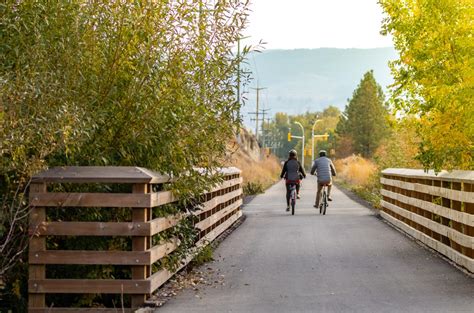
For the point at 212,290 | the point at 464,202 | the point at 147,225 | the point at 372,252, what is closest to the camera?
the point at 147,225

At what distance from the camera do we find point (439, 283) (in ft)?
32.9

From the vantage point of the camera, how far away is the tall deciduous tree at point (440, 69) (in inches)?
482

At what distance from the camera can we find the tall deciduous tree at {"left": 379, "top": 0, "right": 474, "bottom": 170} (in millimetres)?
12234

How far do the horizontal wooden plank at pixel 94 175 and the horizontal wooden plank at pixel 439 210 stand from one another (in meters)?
4.41

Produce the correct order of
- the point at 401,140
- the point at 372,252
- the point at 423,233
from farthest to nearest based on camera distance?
the point at 401,140
the point at 423,233
the point at 372,252

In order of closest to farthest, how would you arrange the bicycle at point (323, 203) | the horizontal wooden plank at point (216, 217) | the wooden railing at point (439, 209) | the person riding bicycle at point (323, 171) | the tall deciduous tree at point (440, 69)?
the wooden railing at point (439, 209)
the tall deciduous tree at point (440, 69)
the horizontal wooden plank at point (216, 217)
the bicycle at point (323, 203)
the person riding bicycle at point (323, 171)

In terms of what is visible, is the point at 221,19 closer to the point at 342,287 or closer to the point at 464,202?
the point at 342,287

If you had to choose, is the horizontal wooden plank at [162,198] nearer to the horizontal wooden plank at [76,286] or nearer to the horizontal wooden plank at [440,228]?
the horizontal wooden plank at [76,286]

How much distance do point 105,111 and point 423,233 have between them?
812 cm

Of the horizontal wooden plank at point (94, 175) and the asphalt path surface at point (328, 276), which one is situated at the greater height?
the horizontal wooden plank at point (94, 175)

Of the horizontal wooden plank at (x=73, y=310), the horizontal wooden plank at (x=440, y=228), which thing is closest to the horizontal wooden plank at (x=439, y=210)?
the horizontal wooden plank at (x=440, y=228)

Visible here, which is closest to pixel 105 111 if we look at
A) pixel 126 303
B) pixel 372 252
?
pixel 126 303

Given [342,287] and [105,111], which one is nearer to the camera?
[105,111]

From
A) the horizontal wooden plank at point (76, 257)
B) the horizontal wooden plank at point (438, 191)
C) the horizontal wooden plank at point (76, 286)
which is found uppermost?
the horizontal wooden plank at point (438, 191)
